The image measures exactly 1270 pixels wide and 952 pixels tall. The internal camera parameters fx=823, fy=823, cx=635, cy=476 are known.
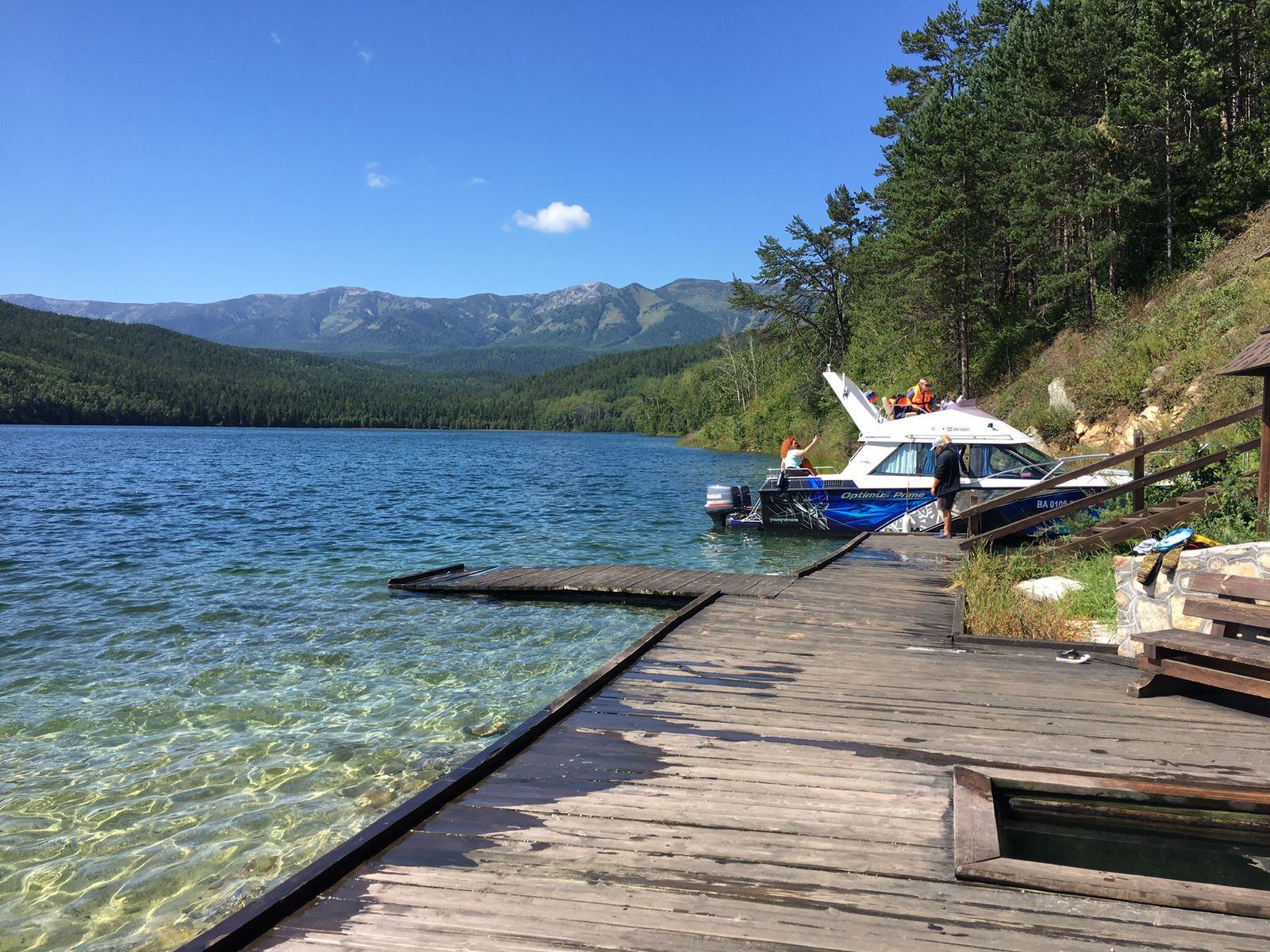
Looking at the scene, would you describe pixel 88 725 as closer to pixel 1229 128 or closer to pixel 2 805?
pixel 2 805

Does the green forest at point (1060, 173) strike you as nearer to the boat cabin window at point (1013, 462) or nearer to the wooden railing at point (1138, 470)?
the boat cabin window at point (1013, 462)

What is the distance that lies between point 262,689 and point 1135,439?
505 inches

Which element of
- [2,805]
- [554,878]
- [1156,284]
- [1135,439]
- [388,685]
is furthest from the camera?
[1156,284]

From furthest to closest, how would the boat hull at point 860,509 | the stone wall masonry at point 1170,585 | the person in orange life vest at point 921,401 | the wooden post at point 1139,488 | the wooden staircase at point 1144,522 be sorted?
the person in orange life vest at point 921,401 → the boat hull at point 860,509 → the wooden post at point 1139,488 → the wooden staircase at point 1144,522 → the stone wall masonry at point 1170,585

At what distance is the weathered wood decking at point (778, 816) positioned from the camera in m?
3.00

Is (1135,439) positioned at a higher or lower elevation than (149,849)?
higher

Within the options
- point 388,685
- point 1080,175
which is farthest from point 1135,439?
point 1080,175

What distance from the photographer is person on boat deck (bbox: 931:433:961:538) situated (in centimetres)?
1625

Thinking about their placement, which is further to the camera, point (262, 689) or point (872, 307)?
point (872, 307)

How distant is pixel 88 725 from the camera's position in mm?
7754

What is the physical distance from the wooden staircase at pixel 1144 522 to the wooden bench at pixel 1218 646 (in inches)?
158

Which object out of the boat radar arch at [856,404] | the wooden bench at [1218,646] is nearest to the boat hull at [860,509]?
the boat radar arch at [856,404]

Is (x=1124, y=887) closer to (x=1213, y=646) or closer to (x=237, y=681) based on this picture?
(x=1213, y=646)

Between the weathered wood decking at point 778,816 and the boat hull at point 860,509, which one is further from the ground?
the boat hull at point 860,509
